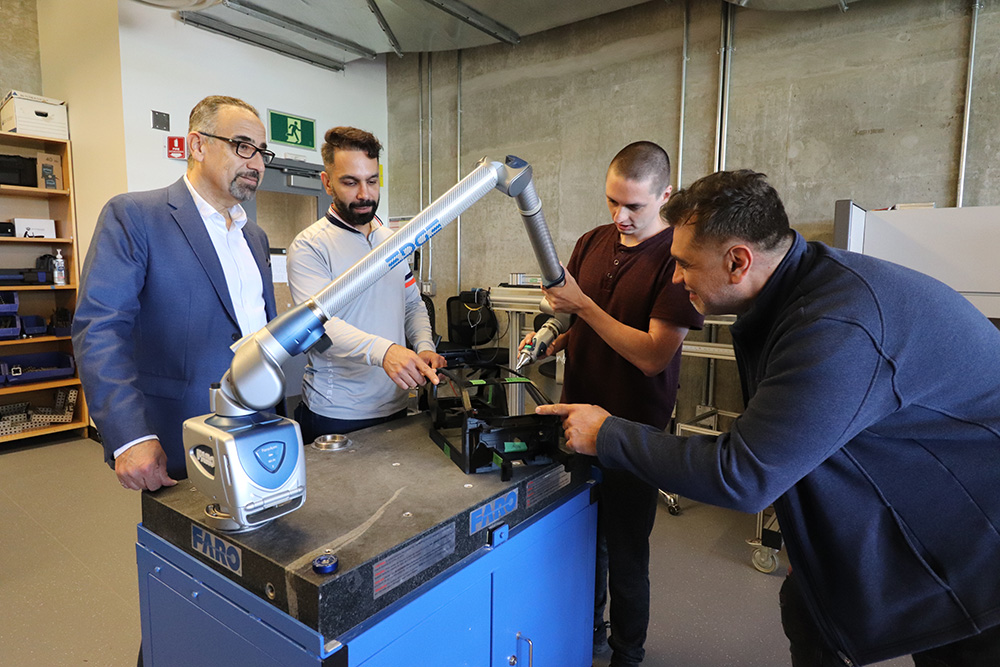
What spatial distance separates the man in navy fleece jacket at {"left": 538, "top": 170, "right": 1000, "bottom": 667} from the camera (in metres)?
0.80

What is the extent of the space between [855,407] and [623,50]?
11.3 ft

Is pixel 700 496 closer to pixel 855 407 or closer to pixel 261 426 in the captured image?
pixel 855 407

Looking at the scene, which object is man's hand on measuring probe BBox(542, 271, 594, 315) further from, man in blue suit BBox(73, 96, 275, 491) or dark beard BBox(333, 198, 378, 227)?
man in blue suit BBox(73, 96, 275, 491)

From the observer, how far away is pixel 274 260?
13.5 feet

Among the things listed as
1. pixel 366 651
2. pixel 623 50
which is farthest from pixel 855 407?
pixel 623 50

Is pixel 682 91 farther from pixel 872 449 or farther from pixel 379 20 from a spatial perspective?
pixel 872 449

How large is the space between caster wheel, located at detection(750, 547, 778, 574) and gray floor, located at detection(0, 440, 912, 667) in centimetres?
4

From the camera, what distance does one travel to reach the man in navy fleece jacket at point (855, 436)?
0.80 meters

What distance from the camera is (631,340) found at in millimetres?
1326

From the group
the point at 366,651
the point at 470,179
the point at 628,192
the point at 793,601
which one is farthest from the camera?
the point at 628,192

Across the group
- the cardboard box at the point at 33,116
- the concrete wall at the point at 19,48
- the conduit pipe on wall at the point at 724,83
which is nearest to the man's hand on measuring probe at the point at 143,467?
the conduit pipe on wall at the point at 724,83

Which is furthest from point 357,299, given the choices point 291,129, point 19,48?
point 19,48

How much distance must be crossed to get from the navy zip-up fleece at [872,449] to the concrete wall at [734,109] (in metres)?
2.36

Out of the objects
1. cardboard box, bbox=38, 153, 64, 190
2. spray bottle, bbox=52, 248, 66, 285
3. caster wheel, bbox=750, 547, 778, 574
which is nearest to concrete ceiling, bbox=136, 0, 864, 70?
cardboard box, bbox=38, 153, 64, 190
